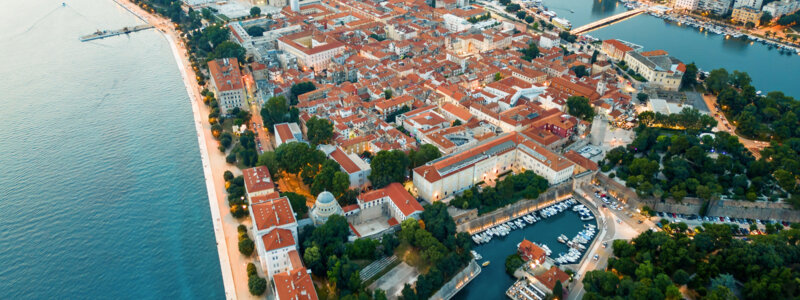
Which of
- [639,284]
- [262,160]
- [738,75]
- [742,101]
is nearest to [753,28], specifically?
[738,75]

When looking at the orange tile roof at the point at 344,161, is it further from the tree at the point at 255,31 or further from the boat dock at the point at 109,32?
the boat dock at the point at 109,32

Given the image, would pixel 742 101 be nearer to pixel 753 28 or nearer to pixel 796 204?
pixel 796 204

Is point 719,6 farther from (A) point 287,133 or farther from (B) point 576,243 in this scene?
(A) point 287,133

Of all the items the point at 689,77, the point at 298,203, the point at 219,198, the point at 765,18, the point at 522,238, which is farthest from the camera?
the point at 765,18

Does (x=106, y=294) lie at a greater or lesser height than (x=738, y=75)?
lesser

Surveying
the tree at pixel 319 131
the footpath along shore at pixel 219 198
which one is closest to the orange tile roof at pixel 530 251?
the footpath along shore at pixel 219 198

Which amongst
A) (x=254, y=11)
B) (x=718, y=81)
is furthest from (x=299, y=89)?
(x=718, y=81)
